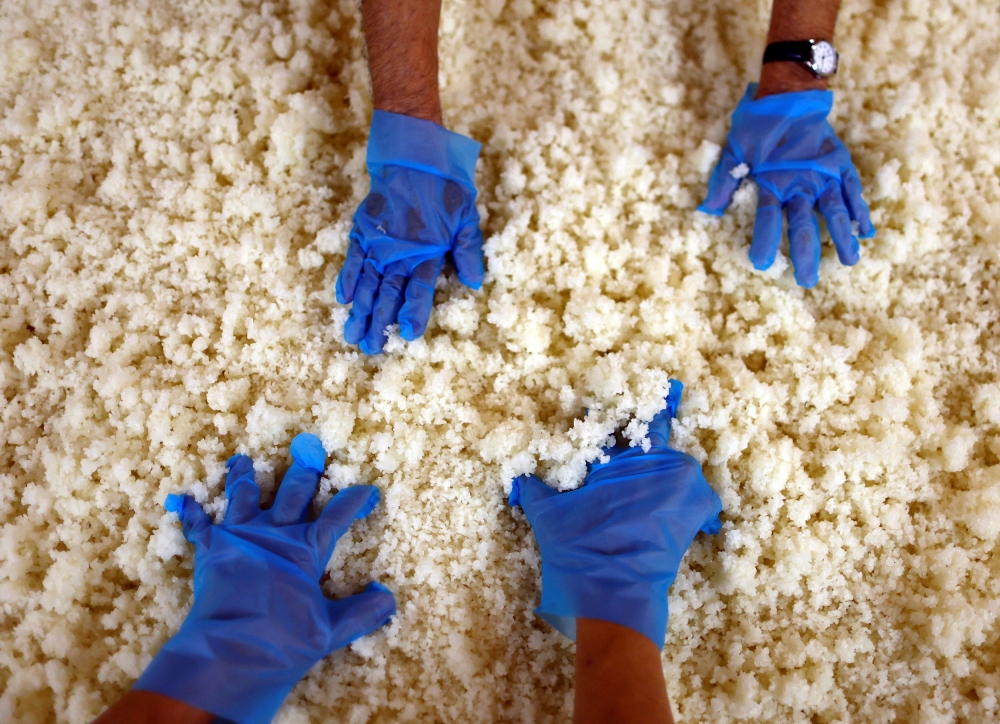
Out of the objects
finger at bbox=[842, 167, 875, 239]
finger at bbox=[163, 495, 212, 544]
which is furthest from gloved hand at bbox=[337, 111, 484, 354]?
finger at bbox=[842, 167, 875, 239]

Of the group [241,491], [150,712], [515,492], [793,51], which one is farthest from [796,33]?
[150,712]

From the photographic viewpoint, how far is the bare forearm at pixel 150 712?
1.02 metres

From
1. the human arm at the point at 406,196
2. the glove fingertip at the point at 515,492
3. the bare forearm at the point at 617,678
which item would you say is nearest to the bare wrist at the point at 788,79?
the human arm at the point at 406,196

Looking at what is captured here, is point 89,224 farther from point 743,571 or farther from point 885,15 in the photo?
point 885,15

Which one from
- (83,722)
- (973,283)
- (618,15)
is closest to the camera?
(83,722)

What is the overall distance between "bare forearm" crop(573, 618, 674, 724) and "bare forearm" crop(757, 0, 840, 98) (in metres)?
1.22

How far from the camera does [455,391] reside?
1370mm

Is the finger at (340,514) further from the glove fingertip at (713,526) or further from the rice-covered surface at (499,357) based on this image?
the glove fingertip at (713,526)

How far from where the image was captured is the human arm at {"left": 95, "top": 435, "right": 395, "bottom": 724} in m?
1.09

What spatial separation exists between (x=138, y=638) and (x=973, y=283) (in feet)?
6.18

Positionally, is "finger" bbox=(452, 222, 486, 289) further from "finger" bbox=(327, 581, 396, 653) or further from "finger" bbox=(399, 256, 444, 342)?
"finger" bbox=(327, 581, 396, 653)

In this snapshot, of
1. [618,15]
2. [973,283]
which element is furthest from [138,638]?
[973,283]

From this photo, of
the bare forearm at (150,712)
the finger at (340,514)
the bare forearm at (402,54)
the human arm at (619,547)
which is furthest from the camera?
the bare forearm at (402,54)

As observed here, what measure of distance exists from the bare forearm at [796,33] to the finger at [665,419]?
2.40ft
